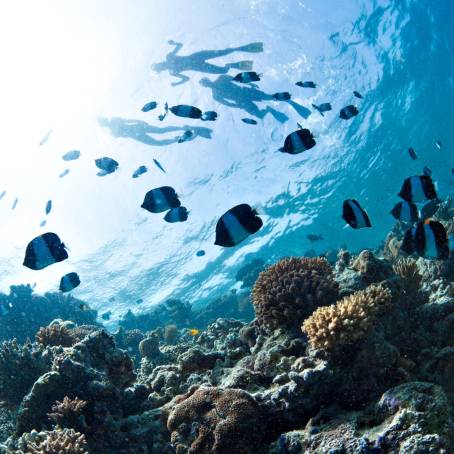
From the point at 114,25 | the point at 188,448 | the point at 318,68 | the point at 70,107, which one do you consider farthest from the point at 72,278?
the point at 318,68

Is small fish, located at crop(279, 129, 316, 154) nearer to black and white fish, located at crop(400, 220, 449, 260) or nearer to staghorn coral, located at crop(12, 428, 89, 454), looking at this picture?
black and white fish, located at crop(400, 220, 449, 260)

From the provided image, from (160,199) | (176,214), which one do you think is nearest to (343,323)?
(176,214)

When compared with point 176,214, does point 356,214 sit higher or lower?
lower

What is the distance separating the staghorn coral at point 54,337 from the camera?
821 cm

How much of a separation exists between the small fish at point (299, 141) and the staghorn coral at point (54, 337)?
6703mm

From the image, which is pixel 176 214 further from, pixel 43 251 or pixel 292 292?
pixel 292 292

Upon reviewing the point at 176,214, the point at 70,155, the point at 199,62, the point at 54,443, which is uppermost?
the point at 199,62

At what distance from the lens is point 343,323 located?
4.36 meters

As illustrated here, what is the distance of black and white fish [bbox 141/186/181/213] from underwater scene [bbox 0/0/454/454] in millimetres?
27

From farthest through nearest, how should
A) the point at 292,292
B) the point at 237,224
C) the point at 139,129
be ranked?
the point at 139,129
the point at 292,292
the point at 237,224

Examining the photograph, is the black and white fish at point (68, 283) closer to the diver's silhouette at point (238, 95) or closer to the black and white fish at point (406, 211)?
the black and white fish at point (406, 211)

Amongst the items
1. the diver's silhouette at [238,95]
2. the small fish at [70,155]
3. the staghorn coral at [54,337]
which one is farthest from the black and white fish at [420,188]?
the diver's silhouette at [238,95]

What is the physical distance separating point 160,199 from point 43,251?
5.61 ft

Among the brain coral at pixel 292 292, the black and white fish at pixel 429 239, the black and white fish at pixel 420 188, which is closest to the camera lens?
the black and white fish at pixel 429 239
